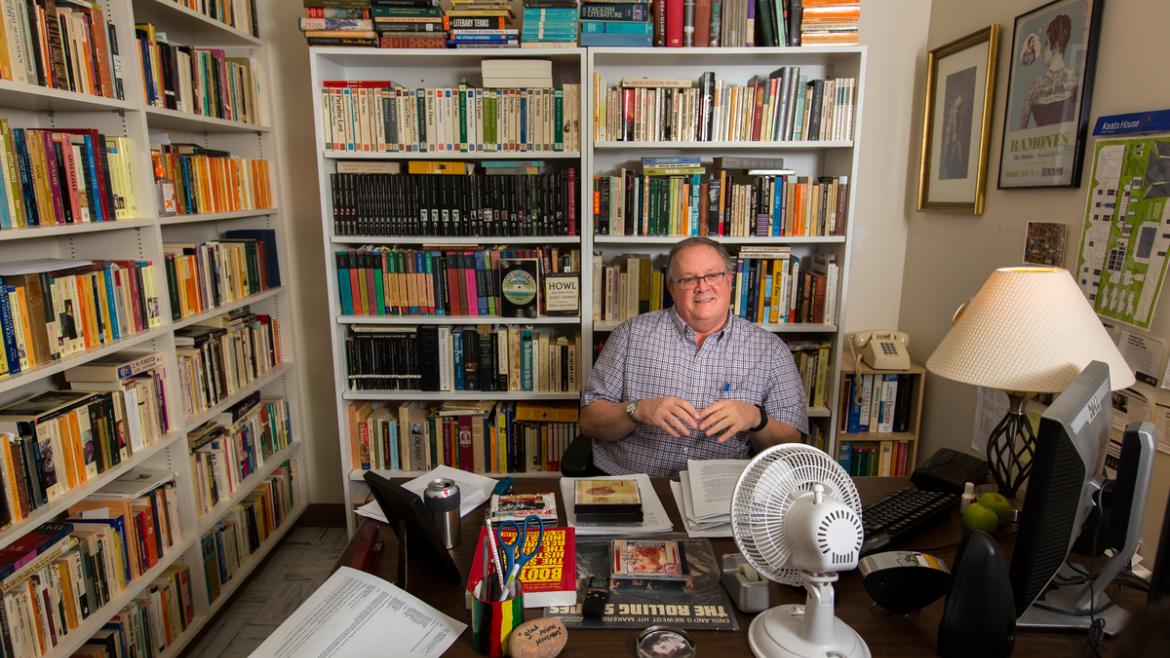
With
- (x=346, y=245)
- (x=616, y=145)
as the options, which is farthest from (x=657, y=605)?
(x=346, y=245)

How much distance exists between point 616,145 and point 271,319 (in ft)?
5.22

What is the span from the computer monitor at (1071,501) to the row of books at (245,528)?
2.32 m

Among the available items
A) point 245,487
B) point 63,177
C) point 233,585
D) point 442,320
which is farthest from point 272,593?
point 63,177

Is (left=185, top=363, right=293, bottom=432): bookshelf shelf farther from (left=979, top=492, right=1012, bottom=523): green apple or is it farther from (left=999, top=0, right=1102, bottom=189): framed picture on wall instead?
(left=999, top=0, right=1102, bottom=189): framed picture on wall

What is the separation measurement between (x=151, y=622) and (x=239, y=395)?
2.59 feet

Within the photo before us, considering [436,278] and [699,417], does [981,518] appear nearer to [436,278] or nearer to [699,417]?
[699,417]

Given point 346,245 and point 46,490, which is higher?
point 346,245

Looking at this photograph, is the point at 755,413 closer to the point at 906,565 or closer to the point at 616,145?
the point at 906,565

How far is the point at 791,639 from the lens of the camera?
38.8 inches

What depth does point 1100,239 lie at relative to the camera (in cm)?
170

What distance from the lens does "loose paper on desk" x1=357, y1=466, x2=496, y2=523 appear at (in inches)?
56.4

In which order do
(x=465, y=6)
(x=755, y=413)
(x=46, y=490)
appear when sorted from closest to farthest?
(x=46, y=490) < (x=755, y=413) < (x=465, y=6)

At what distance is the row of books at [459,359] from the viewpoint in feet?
8.59

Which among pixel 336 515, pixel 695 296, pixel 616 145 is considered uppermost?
pixel 616 145
